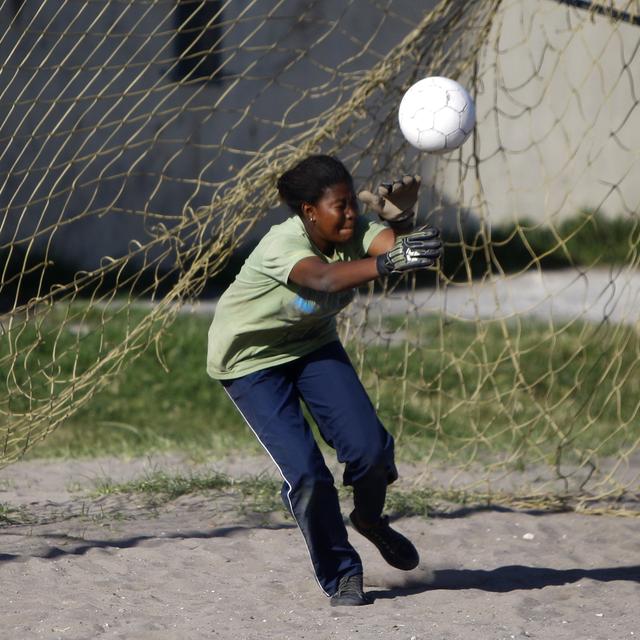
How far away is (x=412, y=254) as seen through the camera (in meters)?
3.89

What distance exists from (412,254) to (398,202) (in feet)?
1.78

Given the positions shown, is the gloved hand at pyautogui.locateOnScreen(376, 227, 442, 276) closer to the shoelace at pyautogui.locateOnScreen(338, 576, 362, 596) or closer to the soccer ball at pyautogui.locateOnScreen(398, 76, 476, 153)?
the soccer ball at pyautogui.locateOnScreen(398, 76, 476, 153)

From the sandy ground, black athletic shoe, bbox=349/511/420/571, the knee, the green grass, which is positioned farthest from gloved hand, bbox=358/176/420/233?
the green grass

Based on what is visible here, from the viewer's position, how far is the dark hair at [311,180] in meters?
4.24

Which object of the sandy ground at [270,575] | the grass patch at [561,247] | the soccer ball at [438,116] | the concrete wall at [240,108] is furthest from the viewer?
the grass patch at [561,247]

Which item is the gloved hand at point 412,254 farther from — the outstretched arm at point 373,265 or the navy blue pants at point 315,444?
the navy blue pants at point 315,444

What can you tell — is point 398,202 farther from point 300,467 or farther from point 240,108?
point 240,108

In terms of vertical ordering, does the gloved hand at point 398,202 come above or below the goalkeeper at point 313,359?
above

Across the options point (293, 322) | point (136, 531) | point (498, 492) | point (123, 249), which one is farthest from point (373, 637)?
point (123, 249)

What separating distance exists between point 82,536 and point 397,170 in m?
2.41

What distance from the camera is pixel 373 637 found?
4.00m

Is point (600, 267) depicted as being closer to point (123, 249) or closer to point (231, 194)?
point (123, 249)

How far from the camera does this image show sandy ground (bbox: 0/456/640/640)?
415 cm

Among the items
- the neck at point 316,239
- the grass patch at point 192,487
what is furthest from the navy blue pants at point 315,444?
the grass patch at point 192,487
